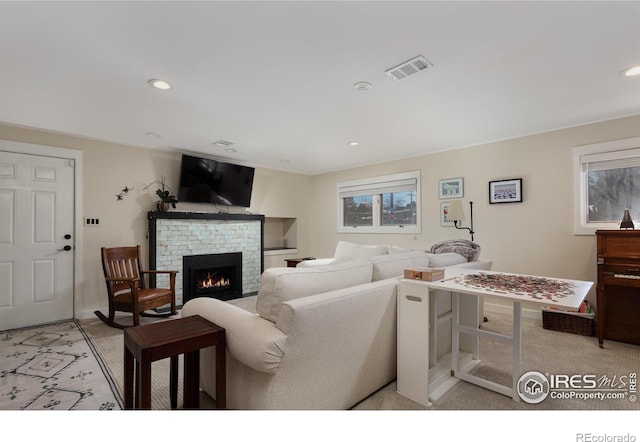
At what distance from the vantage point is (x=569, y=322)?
10.3 feet

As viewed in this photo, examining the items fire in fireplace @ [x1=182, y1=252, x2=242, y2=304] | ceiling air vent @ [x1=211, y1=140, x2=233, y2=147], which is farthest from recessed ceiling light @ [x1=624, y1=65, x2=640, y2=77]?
fire in fireplace @ [x1=182, y1=252, x2=242, y2=304]

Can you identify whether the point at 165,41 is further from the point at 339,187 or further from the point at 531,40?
the point at 339,187

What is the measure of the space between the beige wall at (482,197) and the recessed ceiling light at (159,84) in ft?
6.78

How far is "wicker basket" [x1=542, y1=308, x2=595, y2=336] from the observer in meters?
3.05

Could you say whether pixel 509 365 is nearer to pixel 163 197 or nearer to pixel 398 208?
pixel 398 208

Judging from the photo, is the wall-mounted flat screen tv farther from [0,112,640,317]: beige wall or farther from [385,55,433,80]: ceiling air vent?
[385,55,433,80]: ceiling air vent

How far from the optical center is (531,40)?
1.83 meters

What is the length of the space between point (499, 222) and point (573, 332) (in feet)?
4.62

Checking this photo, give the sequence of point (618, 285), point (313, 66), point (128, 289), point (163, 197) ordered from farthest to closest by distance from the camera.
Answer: point (163, 197) < point (128, 289) < point (618, 285) < point (313, 66)

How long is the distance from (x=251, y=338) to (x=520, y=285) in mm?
1621

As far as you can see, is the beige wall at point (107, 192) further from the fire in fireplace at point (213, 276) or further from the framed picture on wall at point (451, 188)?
the framed picture on wall at point (451, 188)

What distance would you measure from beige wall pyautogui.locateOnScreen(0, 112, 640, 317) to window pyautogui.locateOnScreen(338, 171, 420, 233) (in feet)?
0.59

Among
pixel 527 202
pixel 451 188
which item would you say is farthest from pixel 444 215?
pixel 527 202

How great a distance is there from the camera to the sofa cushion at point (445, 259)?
272 cm
